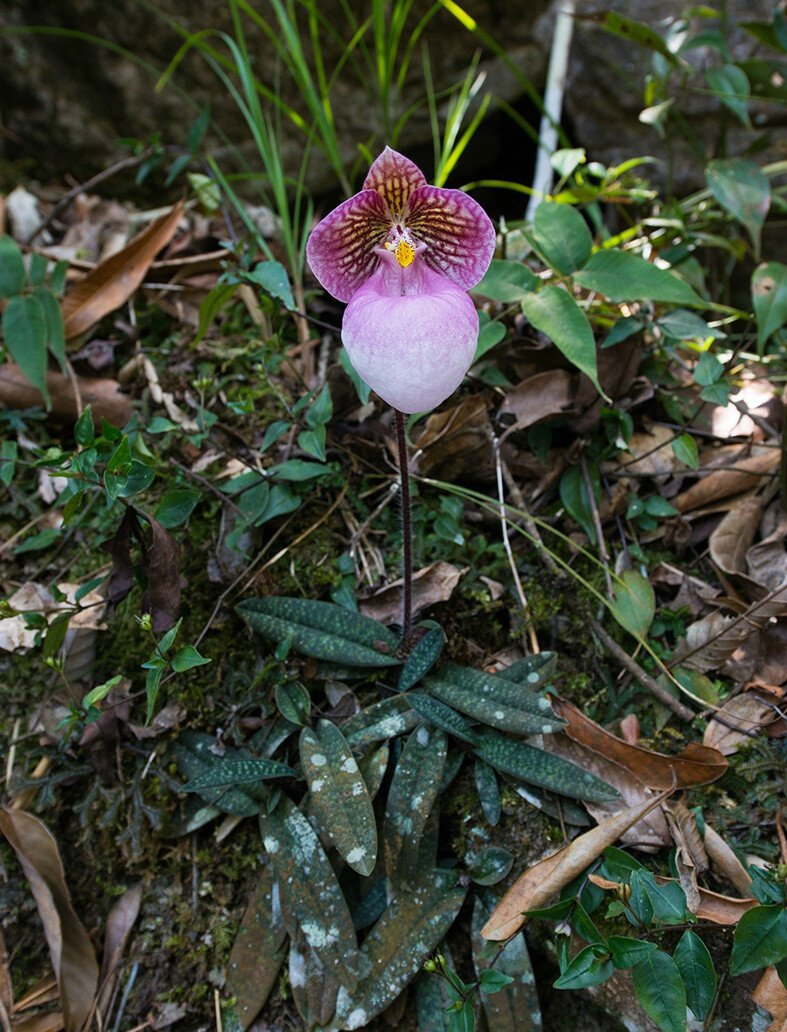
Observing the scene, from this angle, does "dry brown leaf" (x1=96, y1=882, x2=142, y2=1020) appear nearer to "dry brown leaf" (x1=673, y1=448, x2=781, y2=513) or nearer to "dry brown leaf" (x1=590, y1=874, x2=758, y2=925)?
"dry brown leaf" (x1=590, y1=874, x2=758, y2=925)

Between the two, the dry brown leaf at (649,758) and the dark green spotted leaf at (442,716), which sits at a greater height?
the dark green spotted leaf at (442,716)

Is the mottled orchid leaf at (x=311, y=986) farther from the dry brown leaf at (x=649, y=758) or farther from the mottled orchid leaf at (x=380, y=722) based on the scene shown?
the dry brown leaf at (x=649, y=758)

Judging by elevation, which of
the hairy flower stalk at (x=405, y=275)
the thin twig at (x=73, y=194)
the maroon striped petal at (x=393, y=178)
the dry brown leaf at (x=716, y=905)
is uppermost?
the maroon striped petal at (x=393, y=178)

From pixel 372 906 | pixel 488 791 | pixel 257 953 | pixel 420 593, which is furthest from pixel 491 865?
pixel 420 593

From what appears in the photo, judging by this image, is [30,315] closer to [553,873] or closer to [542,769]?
[542,769]

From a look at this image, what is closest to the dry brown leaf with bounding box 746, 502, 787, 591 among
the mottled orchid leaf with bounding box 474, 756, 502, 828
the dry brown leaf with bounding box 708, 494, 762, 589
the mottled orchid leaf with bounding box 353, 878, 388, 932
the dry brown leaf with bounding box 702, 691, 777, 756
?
the dry brown leaf with bounding box 708, 494, 762, 589

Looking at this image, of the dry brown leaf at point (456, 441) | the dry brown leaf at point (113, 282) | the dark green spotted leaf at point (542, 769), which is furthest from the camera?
the dry brown leaf at point (113, 282)

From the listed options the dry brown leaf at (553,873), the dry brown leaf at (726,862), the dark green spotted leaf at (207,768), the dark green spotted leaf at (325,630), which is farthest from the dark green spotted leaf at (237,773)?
the dry brown leaf at (726,862)
